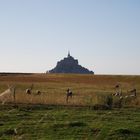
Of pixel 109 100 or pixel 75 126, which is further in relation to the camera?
pixel 109 100

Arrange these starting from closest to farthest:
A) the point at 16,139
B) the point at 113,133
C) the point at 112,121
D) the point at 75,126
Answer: the point at 16,139 → the point at 113,133 → the point at 75,126 → the point at 112,121

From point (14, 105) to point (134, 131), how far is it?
1207 cm

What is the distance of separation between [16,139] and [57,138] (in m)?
1.75

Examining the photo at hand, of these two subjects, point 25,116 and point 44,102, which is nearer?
point 25,116

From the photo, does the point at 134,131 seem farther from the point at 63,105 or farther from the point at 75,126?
the point at 63,105

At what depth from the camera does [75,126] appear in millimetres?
22609

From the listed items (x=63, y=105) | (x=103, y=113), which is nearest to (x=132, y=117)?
(x=103, y=113)

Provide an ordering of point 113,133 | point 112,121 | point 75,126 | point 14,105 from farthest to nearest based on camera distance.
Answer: point 14,105 → point 112,121 → point 75,126 → point 113,133

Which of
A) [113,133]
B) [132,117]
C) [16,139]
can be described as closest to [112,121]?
[132,117]

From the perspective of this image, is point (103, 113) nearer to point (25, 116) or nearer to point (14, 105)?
point (25, 116)

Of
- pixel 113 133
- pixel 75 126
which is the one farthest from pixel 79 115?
pixel 113 133

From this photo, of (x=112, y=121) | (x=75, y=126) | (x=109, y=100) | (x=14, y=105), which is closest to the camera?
(x=75, y=126)

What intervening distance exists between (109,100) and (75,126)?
462 inches

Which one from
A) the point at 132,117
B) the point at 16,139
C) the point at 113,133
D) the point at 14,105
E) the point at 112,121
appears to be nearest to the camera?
the point at 16,139
